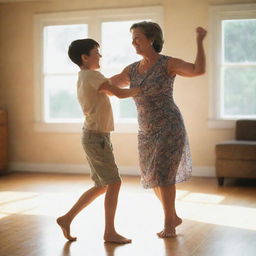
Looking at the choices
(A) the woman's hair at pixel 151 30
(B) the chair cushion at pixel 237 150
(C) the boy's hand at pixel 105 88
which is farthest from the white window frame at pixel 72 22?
(C) the boy's hand at pixel 105 88

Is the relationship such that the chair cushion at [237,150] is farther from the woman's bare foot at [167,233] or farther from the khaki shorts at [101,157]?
the khaki shorts at [101,157]

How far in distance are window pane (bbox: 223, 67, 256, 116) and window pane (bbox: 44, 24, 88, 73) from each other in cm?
211

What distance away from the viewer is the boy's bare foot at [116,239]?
315 centimetres

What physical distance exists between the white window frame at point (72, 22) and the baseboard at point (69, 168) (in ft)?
1.62

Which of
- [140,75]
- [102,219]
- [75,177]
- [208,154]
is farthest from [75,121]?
[140,75]

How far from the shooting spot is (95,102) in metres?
3.07

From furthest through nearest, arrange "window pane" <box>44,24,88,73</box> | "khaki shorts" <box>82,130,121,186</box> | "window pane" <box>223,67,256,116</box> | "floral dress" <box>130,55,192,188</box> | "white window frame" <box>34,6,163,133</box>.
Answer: "window pane" <box>44,24,88,73</box>, "white window frame" <box>34,6,163,133</box>, "window pane" <box>223,67,256,116</box>, "floral dress" <box>130,55,192,188</box>, "khaki shorts" <box>82,130,121,186</box>

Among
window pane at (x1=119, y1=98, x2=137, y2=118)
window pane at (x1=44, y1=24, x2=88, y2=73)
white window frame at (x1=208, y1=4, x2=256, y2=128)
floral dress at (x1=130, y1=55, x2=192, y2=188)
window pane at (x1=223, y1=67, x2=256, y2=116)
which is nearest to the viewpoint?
floral dress at (x1=130, y1=55, x2=192, y2=188)

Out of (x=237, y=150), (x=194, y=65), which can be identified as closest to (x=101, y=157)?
(x=194, y=65)

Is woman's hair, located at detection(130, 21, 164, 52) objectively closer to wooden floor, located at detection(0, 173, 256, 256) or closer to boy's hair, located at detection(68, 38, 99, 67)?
boy's hair, located at detection(68, 38, 99, 67)

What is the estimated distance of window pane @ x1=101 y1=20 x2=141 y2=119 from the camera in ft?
22.1

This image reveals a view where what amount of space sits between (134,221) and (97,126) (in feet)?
3.57

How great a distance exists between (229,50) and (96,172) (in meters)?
3.79

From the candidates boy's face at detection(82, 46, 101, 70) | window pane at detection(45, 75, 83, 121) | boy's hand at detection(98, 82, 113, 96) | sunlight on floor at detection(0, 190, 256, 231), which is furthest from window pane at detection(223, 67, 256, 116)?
boy's hand at detection(98, 82, 113, 96)
